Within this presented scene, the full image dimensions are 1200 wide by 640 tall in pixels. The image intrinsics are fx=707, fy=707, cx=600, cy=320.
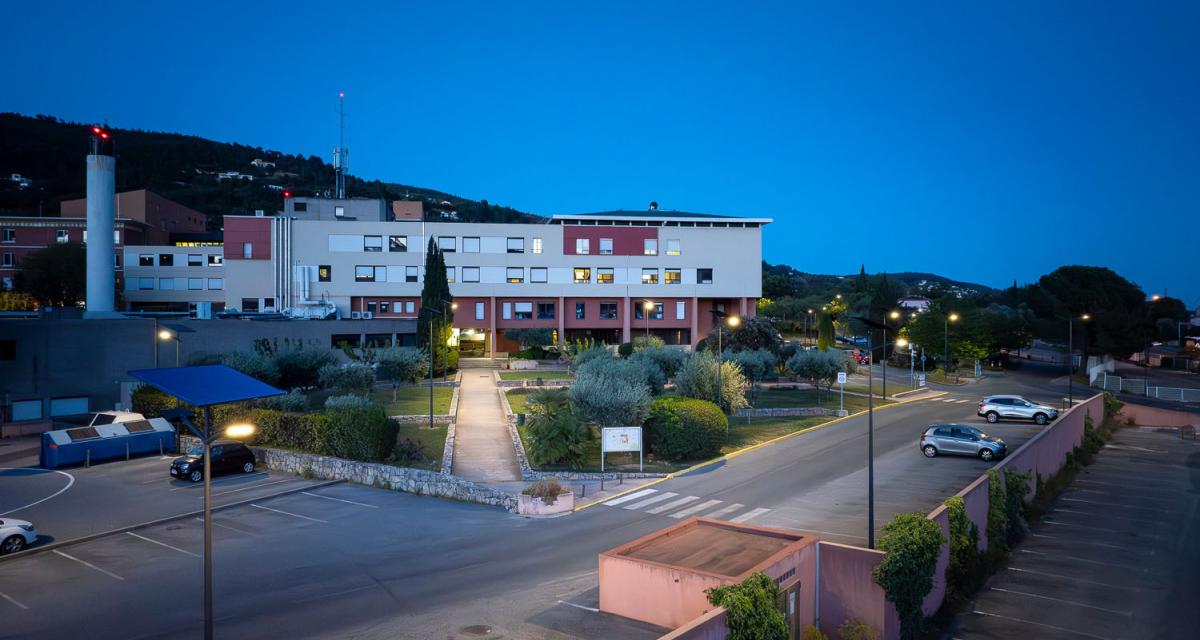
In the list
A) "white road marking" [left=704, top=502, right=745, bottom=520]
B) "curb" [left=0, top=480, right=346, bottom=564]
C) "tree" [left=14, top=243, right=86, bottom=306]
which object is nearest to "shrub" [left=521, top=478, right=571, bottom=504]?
"white road marking" [left=704, top=502, right=745, bottom=520]

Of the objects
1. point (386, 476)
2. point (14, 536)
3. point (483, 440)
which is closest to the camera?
point (14, 536)

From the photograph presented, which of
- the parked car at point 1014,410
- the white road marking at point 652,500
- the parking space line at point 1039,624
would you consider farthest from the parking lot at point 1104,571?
the white road marking at point 652,500

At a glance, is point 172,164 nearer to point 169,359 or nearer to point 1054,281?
point 169,359

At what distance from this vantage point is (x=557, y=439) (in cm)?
2797

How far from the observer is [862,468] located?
28.8 metres

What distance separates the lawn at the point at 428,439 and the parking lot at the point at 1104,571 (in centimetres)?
1926

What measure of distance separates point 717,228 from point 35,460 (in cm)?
5746

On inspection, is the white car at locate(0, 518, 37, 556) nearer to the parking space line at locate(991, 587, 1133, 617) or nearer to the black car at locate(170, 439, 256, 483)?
the black car at locate(170, 439, 256, 483)

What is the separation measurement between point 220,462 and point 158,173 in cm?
15683

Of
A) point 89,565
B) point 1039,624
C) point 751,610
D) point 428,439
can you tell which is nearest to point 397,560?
point 89,565

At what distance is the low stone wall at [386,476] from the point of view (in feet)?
78.3

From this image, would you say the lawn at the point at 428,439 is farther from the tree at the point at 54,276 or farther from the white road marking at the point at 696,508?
the tree at the point at 54,276

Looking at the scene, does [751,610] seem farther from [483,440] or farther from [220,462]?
[220,462]

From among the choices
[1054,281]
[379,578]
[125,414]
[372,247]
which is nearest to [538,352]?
[372,247]
